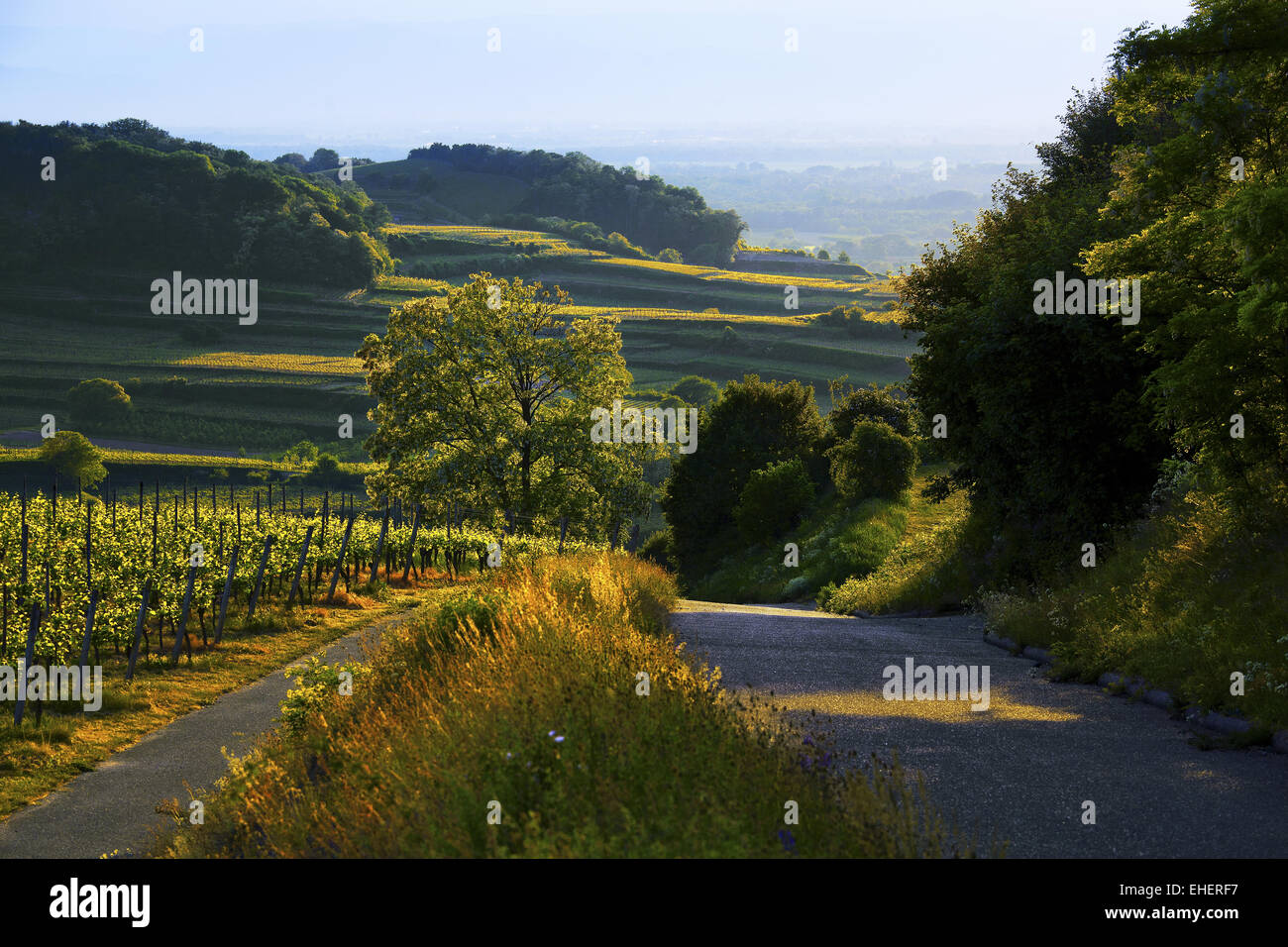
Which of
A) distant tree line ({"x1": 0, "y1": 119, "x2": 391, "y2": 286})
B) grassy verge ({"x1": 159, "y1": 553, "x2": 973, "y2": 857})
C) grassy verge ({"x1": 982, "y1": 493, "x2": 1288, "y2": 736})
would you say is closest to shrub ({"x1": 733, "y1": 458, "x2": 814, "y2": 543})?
grassy verge ({"x1": 982, "y1": 493, "x2": 1288, "y2": 736})

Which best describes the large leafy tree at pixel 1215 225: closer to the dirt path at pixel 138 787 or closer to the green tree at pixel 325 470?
the dirt path at pixel 138 787

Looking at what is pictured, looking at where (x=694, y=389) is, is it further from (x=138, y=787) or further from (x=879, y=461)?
(x=138, y=787)

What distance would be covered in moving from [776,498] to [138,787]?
1346 inches

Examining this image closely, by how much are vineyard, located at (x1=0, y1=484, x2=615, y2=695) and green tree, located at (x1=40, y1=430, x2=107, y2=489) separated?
75995mm

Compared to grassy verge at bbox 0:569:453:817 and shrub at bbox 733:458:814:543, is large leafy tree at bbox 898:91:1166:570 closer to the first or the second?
grassy verge at bbox 0:569:453:817

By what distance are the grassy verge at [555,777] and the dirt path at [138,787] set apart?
33.2 inches

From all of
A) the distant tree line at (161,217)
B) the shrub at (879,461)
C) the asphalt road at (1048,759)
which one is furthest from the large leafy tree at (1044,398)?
the distant tree line at (161,217)

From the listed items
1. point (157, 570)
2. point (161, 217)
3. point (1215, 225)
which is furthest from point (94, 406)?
point (1215, 225)

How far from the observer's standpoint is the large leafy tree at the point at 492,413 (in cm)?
4062

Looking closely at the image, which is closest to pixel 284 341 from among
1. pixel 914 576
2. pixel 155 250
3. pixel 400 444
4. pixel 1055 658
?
pixel 155 250

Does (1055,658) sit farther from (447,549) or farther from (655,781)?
(447,549)

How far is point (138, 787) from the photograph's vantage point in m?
11.1
